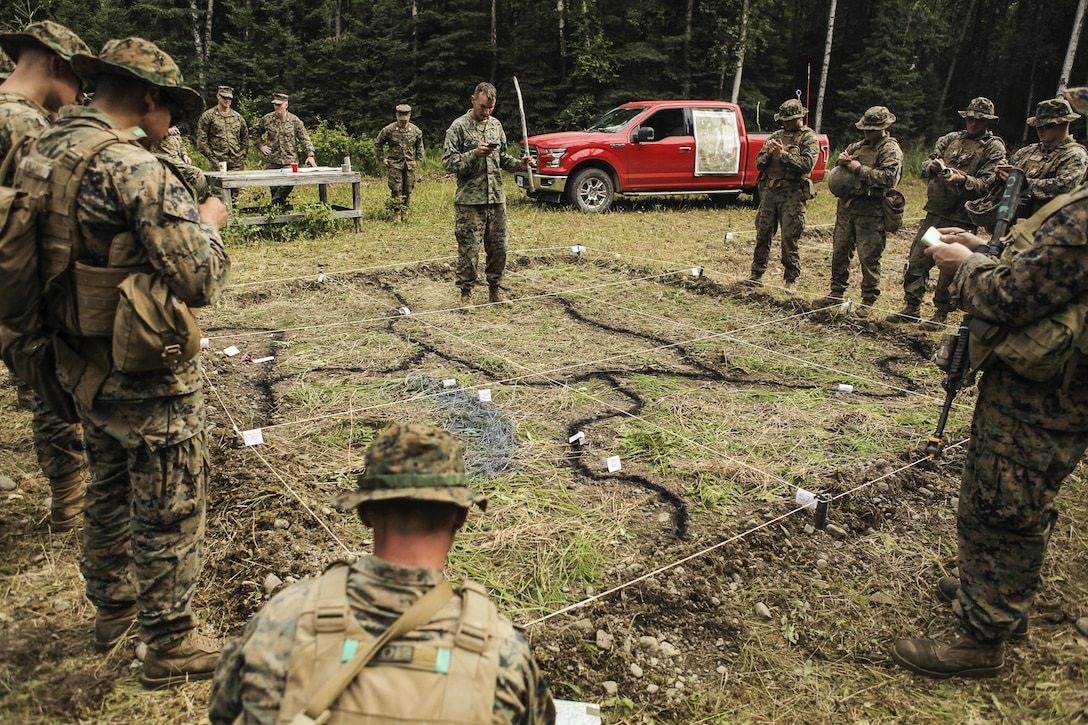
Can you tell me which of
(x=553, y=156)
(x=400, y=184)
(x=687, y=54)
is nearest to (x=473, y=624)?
(x=400, y=184)

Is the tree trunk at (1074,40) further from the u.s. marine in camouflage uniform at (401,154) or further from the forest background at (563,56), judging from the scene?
the u.s. marine in camouflage uniform at (401,154)

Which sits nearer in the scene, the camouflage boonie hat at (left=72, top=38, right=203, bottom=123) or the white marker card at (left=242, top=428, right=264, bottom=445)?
the camouflage boonie hat at (left=72, top=38, right=203, bottom=123)

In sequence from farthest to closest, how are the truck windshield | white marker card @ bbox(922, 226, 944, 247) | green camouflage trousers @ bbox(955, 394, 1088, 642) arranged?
the truck windshield, white marker card @ bbox(922, 226, 944, 247), green camouflage trousers @ bbox(955, 394, 1088, 642)

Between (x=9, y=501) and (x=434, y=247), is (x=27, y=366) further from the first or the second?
(x=434, y=247)

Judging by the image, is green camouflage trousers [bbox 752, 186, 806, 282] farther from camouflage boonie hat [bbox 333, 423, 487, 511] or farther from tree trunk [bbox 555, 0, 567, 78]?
tree trunk [bbox 555, 0, 567, 78]

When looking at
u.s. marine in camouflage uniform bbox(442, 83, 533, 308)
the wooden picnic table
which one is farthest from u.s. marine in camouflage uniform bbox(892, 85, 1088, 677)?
the wooden picnic table

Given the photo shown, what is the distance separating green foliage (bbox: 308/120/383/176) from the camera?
50.8 ft

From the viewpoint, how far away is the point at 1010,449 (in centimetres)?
232

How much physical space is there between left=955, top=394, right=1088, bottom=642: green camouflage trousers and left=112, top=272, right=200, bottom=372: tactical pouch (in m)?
2.55

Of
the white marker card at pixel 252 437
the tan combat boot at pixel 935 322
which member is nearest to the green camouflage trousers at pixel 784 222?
the tan combat boot at pixel 935 322

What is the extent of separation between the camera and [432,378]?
491 centimetres

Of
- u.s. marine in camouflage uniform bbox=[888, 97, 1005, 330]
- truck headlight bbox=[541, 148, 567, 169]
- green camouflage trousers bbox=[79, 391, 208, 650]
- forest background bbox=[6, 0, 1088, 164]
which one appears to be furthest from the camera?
forest background bbox=[6, 0, 1088, 164]

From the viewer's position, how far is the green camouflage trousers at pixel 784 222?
23.4 feet

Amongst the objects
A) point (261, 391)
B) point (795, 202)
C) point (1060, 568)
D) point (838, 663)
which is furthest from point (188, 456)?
point (795, 202)
